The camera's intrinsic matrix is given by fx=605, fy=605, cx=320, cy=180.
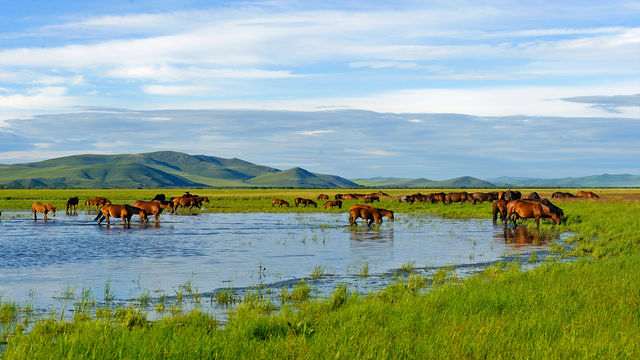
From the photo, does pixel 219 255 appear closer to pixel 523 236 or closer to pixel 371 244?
pixel 371 244

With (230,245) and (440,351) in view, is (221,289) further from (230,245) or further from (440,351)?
(230,245)

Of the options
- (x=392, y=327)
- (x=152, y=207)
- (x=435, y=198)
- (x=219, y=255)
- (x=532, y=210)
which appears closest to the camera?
(x=392, y=327)

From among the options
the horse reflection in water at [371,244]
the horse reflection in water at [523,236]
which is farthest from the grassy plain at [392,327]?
the horse reflection in water at [523,236]

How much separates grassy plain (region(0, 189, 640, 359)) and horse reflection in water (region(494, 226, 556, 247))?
34.6ft

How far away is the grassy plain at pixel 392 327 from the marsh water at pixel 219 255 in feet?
7.92

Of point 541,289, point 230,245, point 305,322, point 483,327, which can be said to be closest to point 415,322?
point 483,327

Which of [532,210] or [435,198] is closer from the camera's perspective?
[532,210]

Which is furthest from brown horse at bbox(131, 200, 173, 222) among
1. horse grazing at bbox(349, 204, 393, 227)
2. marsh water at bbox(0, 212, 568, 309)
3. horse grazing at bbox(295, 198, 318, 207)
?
horse grazing at bbox(295, 198, 318, 207)

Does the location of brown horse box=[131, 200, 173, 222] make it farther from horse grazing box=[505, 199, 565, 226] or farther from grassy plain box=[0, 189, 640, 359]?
grassy plain box=[0, 189, 640, 359]

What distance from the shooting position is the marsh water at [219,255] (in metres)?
14.1

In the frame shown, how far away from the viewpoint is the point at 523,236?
26359mm

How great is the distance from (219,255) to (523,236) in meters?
13.8

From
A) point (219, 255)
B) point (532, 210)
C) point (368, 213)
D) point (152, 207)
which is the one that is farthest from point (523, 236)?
point (152, 207)

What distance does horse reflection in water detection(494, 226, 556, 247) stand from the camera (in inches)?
925
